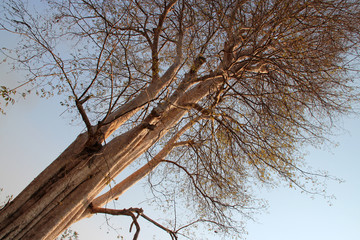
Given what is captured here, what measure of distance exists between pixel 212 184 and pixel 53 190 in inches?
157

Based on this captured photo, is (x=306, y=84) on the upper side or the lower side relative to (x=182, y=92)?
upper

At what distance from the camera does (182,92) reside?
5.20 meters

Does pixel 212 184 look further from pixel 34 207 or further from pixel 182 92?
pixel 34 207

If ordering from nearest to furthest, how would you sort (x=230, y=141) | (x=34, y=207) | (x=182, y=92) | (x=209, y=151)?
(x=34, y=207) → (x=182, y=92) → (x=230, y=141) → (x=209, y=151)

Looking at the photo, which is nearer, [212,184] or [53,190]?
[53,190]

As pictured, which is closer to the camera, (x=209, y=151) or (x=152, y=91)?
(x=152, y=91)

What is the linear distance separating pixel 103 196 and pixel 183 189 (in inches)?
106

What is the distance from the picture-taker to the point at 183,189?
7309 millimetres

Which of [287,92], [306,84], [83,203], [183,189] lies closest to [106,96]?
[83,203]

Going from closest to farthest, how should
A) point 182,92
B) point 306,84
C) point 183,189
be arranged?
point 182,92 < point 306,84 < point 183,189

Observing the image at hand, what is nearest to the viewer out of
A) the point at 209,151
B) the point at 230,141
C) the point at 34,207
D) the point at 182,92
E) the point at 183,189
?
the point at 34,207

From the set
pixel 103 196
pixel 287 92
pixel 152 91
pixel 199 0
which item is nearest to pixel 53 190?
pixel 103 196

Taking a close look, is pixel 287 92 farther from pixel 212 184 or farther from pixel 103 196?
pixel 103 196

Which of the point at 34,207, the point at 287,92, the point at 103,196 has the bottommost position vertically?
the point at 34,207
